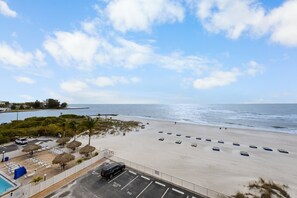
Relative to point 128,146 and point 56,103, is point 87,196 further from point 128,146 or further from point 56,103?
point 56,103

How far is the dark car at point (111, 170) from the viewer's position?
19.1 meters

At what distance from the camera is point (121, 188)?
57.0ft

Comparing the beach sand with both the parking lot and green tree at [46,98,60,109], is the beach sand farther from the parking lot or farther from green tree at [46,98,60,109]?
green tree at [46,98,60,109]

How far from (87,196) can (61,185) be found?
3743 millimetres

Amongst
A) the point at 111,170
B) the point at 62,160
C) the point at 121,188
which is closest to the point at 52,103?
the point at 62,160

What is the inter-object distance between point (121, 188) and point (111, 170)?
9.00 ft

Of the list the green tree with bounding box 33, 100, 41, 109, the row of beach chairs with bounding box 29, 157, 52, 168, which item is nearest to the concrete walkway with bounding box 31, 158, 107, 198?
the row of beach chairs with bounding box 29, 157, 52, 168

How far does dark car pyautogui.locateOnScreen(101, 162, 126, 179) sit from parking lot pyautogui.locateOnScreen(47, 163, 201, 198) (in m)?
0.46

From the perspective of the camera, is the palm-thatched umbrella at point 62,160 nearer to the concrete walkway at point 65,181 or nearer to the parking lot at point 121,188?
the concrete walkway at point 65,181

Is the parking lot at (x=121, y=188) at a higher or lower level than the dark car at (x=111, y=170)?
lower

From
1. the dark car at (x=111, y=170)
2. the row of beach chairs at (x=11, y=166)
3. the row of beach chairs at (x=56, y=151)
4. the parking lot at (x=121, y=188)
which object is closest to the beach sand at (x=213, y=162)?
the parking lot at (x=121, y=188)

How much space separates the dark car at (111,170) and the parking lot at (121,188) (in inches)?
18.0

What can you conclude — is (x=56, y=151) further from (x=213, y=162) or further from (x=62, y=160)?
(x=213, y=162)

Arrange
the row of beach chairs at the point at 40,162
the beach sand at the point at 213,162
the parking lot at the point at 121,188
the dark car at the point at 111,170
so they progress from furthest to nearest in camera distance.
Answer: the row of beach chairs at the point at 40,162, the beach sand at the point at 213,162, the dark car at the point at 111,170, the parking lot at the point at 121,188
